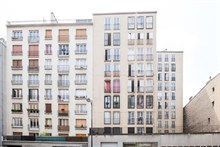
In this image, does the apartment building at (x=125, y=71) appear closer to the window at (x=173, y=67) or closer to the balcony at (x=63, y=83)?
the balcony at (x=63, y=83)

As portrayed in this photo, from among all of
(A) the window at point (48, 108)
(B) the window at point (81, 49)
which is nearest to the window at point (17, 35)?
(B) the window at point (81, 49)

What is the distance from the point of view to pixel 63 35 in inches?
1720

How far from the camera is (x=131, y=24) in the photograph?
43.1 m

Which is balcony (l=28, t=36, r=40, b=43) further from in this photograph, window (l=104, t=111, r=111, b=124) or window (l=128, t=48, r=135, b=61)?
window (l=104, t=111, r=111, b=124)

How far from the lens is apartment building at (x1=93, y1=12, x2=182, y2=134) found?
42.0 metres

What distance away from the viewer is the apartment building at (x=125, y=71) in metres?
42.0

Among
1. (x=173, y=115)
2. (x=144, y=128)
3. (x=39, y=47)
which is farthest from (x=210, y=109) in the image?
(x=173, y=115)

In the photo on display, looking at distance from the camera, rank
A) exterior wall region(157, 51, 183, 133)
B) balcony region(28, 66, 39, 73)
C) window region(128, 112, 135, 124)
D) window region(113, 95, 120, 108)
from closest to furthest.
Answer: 1. window region(128, 112, 135, 124)
2. window region(113, 95, 120, 108)
3. balcony region(28, 66, 39, 73)
4. exterior wall region(157, 51, 183, 133)

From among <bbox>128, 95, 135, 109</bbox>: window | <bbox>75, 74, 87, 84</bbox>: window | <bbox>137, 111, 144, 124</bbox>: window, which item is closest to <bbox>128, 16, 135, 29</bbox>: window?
<bbox>75, 74, 87, 84</bbox>: window

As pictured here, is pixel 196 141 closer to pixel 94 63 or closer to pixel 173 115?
pixel 94 63

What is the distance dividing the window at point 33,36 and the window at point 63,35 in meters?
3.64

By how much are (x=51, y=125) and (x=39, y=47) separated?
478 inches

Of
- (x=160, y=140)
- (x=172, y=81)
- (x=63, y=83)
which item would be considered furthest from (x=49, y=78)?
(x=172, y=81)

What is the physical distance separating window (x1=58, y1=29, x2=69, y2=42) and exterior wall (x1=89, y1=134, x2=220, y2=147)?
16251 mm
